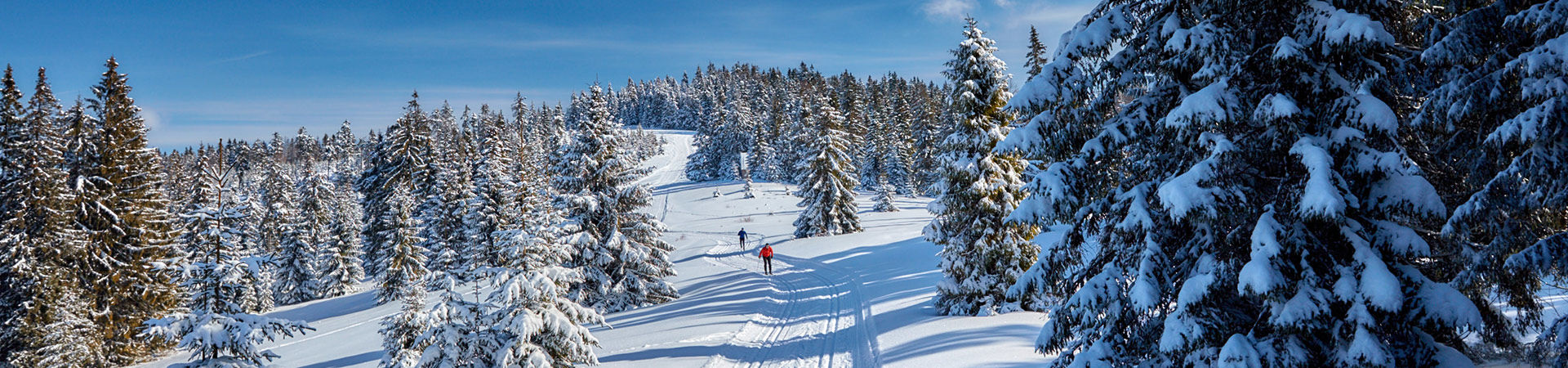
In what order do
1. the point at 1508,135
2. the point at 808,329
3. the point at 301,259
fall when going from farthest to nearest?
the point at 301,259 → the point at 808,329 → the point at 1508,135

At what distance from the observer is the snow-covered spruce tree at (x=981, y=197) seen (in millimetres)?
17266

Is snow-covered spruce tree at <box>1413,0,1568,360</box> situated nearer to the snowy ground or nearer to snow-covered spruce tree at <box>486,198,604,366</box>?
the snowy ground

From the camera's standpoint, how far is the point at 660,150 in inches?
5017

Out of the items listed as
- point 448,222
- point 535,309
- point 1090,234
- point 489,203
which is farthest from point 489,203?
point 1090,234

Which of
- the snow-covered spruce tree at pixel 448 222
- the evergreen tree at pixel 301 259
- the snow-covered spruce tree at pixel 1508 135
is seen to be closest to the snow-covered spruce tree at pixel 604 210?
the snow-covered spruce tree at pixel 448 222

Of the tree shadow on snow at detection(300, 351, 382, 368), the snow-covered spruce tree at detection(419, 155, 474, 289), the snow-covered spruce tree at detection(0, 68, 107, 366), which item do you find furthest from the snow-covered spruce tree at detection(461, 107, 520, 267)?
the snow-covered spruce tree at detection(0, 68, 107, 366)

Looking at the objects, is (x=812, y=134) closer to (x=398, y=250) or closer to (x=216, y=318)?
(x=398, y=250)

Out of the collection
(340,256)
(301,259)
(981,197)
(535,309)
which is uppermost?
(981,197)

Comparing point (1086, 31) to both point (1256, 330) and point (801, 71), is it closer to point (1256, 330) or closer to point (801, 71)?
point (1256, 330)

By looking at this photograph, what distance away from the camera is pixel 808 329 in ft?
59.8

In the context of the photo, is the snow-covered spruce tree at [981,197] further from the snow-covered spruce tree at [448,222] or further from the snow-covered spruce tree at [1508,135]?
the snow-covered spruce tree at [448,222]

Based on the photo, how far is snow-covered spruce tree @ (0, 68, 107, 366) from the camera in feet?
73.0

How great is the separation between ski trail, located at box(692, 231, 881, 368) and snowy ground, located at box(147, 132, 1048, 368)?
41 millimetres

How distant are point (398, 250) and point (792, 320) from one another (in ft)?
90.1
